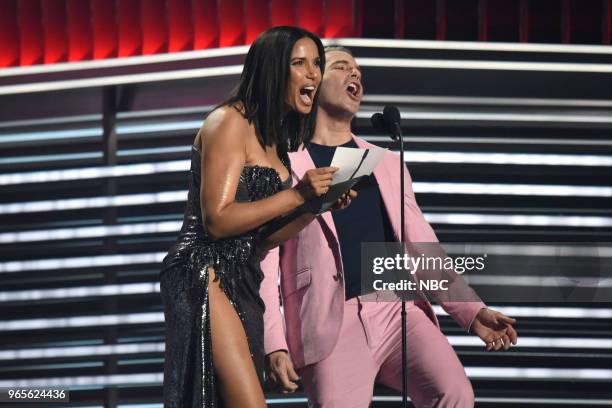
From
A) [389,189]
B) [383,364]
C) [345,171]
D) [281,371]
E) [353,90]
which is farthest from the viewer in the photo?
[353,90]

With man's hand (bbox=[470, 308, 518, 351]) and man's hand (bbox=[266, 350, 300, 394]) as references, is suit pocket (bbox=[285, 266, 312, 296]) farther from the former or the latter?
man's hand (bbox=[470, 308, 518, 351])

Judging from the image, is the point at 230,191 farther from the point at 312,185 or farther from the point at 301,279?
the point at 301,279

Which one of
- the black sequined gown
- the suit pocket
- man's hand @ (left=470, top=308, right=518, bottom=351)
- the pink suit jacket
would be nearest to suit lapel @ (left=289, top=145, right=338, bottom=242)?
the pink suit jacket

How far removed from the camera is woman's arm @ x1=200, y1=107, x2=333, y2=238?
263cm

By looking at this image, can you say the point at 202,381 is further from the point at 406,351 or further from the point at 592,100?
the point at 592,100

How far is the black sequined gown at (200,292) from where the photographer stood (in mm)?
2639

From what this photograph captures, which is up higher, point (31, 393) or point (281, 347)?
point (281, 347)

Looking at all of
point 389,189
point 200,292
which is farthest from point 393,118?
point 200,292

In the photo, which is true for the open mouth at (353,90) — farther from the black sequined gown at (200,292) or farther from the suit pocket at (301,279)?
the black sequined gown at (200,292)

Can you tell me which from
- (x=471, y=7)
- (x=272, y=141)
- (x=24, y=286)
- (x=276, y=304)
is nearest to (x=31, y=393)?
(x=24, y=286)

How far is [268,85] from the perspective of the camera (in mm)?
2844

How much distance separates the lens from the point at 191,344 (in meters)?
2.65

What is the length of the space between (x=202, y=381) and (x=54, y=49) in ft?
8.84

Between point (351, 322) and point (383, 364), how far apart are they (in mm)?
231
